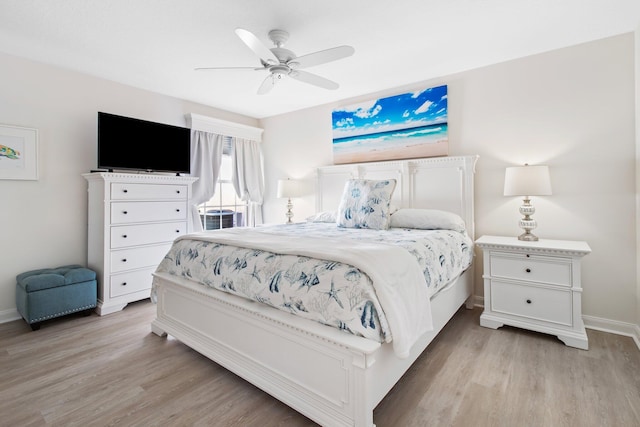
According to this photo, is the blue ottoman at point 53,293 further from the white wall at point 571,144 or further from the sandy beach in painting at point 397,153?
the white wall at point 571,144

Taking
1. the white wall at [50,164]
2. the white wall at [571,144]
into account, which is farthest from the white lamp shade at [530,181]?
the white wall at [50,164]

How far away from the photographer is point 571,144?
2.67 m

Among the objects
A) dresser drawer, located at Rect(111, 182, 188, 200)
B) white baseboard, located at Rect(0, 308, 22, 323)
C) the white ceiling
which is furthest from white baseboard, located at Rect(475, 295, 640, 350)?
white baseboard, located at Rect(0, 308, 22, 323)

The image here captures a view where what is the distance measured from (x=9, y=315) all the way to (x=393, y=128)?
4.25 m

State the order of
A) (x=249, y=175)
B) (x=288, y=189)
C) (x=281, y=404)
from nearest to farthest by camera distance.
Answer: (x=281, y=404)
(x=288, y=189)
(x=249, y=175)

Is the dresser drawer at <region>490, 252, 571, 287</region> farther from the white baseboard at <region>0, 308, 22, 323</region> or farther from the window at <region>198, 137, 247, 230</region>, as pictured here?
the white baseboard at <region>0, 308, 22, 323</region>

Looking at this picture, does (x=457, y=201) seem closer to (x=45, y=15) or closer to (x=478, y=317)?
(x=478, y=317)

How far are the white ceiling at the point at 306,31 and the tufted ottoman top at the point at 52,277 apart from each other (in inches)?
77.6

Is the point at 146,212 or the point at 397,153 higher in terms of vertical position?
the point at 397,153

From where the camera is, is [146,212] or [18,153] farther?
[146,212]

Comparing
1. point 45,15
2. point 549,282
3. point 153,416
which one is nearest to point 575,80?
point 549,282

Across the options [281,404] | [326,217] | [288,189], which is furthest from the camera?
[288,189]

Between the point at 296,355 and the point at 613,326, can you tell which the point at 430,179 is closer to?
the point at 613,326

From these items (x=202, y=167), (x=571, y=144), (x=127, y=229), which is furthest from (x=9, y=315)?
(x=571, y=144)
